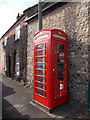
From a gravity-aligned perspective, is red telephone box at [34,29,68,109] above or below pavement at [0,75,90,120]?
above

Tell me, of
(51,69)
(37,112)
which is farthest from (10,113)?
(51,69)

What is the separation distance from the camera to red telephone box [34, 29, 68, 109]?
3482mm

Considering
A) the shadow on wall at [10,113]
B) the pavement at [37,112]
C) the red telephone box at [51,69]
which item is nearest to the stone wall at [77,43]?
the red telephone box at [51,69]

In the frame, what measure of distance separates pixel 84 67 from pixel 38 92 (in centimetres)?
215

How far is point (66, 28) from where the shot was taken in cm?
450

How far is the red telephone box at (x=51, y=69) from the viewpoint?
11.4 feet

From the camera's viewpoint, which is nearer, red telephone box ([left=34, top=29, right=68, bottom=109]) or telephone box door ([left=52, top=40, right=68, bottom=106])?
red telephone box ([left=34, top=29, right=68, bottom=109])

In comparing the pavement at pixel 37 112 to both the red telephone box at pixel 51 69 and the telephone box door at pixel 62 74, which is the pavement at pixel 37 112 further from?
the telephone box door at pixel 62 74

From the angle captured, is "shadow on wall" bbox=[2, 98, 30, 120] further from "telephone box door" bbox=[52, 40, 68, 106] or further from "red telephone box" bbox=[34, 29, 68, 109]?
"telephone box door" bbox=[52, 40, 68, 106]

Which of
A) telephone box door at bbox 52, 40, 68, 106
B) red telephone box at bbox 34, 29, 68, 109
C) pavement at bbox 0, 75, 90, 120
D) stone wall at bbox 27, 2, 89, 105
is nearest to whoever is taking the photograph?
pavement at bbox 0, 75, 90, 120

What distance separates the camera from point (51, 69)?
11.4 ft

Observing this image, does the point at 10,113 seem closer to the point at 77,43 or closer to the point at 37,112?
the point at 37,112

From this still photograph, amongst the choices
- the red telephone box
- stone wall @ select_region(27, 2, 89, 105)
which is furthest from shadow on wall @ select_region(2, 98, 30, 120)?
stone wall @ select_region(27, 2, 89, 105)

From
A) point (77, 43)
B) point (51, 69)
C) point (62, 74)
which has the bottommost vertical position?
point (62, 74)
